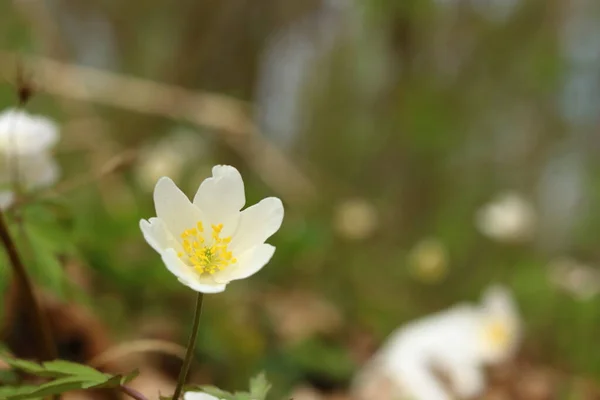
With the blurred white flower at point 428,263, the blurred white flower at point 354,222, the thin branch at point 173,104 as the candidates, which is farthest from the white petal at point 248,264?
the blurred white flower at point 354,222

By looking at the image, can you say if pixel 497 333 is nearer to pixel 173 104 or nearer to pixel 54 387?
pixel 54 387

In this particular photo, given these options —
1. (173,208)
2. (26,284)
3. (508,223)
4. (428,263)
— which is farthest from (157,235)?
(508,223)

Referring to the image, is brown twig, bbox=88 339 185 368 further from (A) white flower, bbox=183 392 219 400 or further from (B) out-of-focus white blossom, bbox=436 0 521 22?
(B) out-of-focus white blossom, bbox=436 0 521 22

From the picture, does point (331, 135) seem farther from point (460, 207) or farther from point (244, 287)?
point (244, 287)

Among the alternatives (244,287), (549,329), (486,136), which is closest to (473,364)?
(244,287)

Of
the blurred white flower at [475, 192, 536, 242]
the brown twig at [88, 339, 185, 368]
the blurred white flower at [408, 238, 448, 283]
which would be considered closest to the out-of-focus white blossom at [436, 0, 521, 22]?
the blurred white flower at [475, 192, 536, 242]
